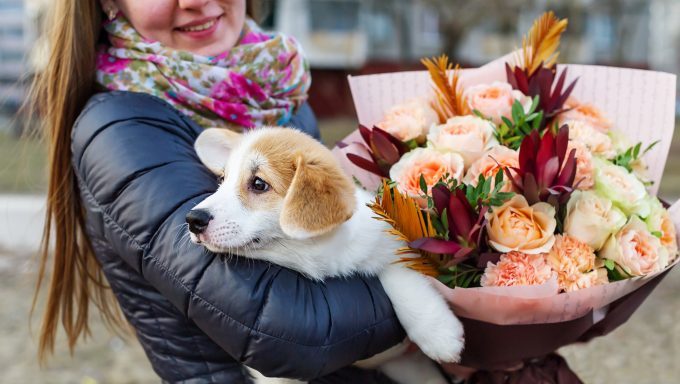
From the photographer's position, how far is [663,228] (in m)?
1.75

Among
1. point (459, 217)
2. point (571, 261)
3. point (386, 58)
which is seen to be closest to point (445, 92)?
point (459, 217)

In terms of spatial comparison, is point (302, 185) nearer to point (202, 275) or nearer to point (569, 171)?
point (202, 275)

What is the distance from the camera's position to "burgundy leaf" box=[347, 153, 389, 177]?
1.86 meters

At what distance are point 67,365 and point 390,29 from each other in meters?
14.0

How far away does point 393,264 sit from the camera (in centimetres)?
168

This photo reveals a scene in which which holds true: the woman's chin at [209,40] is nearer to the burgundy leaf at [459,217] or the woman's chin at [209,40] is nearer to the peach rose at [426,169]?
the peach rose at [426,169]

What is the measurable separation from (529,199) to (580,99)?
1.88 feet

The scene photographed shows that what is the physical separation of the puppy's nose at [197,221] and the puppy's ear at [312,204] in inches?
6.5

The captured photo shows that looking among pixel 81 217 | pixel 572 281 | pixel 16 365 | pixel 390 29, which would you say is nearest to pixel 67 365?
pixel 16 365

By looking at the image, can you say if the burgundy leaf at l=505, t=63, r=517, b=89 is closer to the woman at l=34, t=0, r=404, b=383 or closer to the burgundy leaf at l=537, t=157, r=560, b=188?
the burgundy leaf at l=537, t=157, r=560, b=188

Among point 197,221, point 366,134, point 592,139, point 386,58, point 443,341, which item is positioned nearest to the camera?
point 197,221

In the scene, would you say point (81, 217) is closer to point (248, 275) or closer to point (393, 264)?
point (248, 275)

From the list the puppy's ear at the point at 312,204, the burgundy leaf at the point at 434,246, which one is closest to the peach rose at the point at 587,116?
the burgundy leaf at the point at 434,246

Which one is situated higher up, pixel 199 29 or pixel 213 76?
pixel 199 29
